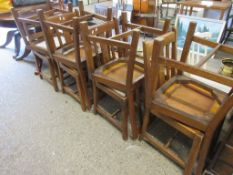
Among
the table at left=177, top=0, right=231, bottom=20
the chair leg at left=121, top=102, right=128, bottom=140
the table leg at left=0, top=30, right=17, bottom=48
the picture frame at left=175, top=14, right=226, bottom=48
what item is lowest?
the chair leg at left=121, top=102, right=128, bottom=140

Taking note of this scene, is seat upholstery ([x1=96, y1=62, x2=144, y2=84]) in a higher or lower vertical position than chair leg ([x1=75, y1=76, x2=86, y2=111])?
higher

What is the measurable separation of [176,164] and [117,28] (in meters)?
1.21

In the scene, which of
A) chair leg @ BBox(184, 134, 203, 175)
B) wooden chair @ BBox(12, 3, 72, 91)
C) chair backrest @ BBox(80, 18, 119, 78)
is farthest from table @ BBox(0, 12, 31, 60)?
chair leg @ BBox(184, 134, 203, 175)

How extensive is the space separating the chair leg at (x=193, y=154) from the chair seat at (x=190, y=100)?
0.07 meters

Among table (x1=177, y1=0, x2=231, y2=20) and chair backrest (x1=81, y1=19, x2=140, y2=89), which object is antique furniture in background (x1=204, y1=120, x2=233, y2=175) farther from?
table (x1=177, y1=0, x2=231, y2=20)

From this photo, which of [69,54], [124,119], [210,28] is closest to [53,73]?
[69,54]

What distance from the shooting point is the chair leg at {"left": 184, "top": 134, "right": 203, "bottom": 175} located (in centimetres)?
107

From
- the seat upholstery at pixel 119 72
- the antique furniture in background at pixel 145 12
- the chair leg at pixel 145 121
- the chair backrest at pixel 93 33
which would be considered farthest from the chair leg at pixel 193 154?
the antique furniture in background at pixel 145 12

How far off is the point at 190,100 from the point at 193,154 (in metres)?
0.33

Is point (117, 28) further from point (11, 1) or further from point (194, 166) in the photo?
point (11, 1)

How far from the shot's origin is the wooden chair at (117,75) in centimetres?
128

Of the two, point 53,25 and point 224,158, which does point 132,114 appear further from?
point 53,25

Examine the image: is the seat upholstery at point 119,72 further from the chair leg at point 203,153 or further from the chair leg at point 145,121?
the chair leg at point 203,153

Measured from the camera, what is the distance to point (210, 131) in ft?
3.28
